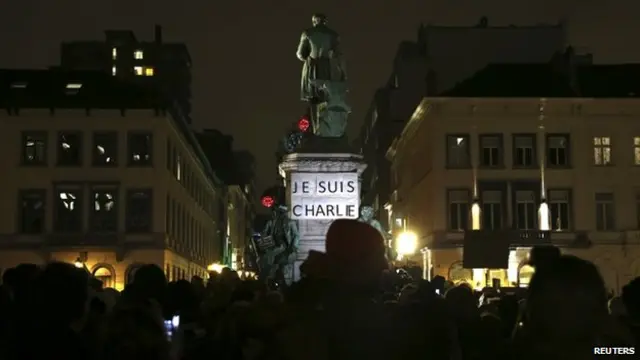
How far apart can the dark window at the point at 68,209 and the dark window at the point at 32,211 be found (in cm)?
65

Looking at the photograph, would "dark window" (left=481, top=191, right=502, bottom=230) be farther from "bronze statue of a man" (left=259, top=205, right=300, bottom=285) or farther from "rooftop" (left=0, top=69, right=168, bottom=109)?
"bronze statue of a man" (left=259, top=205, right=300, bottom=285)

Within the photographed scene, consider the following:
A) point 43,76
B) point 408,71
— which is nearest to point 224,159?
point 408,71

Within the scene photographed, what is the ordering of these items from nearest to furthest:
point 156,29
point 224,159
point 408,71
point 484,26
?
point 484,26, point 408,71, point 156,29, point 224,159

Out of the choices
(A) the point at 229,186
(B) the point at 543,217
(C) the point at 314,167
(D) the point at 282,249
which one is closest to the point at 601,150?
(B) the point at 543,217

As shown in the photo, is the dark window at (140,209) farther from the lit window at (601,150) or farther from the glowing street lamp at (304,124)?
the glowing street lamp at (304,124)

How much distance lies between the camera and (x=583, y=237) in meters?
54.2

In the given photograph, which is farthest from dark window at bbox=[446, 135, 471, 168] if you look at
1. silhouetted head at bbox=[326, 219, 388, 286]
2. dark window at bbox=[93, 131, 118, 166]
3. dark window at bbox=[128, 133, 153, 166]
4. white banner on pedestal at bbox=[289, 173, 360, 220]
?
silhouetted head at bbox=[326, 219, 388, 286]

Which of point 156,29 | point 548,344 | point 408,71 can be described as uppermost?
point 156,29

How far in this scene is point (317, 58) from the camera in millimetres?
24078

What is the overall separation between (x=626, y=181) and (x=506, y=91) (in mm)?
7830

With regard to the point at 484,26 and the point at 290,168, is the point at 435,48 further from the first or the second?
the point at 290,168

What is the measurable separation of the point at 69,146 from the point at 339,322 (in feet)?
164

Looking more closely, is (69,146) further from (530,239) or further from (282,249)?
(282,249)

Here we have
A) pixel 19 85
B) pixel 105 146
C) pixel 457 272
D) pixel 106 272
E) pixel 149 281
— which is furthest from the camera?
pixel 19 85
